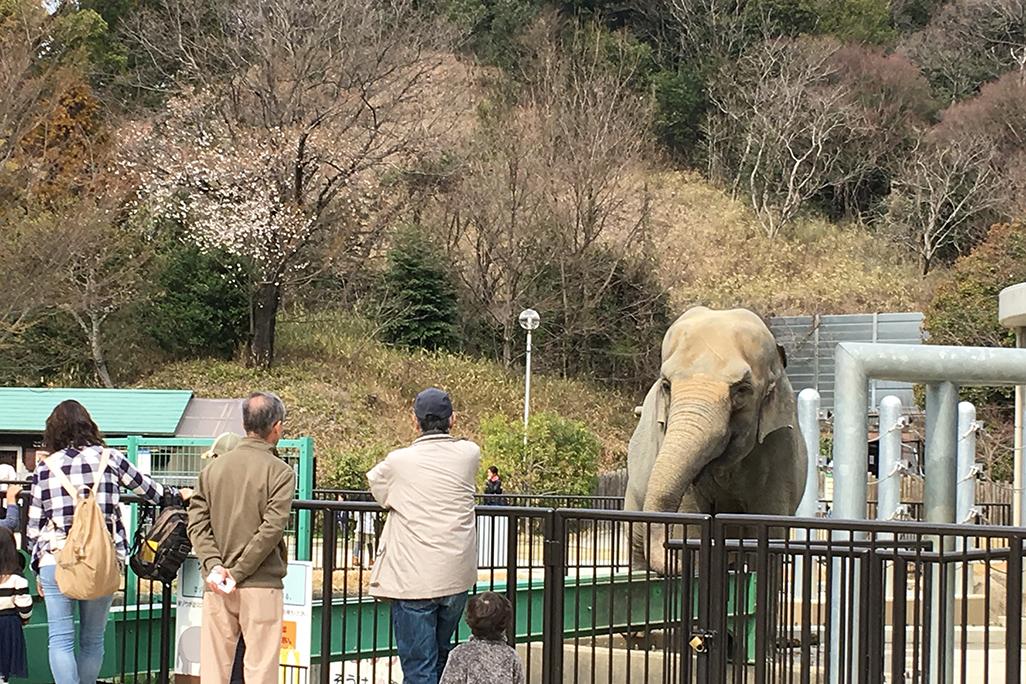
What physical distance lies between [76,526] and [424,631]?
2068 millimetres

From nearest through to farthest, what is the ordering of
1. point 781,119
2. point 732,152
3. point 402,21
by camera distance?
point 402,21 < point 781,119 < point 732,152

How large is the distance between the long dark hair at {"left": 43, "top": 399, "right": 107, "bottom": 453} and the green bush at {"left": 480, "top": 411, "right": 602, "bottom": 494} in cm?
2349

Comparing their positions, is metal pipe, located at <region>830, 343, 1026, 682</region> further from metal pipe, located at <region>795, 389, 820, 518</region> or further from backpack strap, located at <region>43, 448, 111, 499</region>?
metal pipe, located at <region>795, 389, 820, 518</region>

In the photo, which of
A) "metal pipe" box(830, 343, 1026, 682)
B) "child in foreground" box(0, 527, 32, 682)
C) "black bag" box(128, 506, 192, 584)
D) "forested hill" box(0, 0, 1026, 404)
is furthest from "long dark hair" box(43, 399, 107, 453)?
"forested hill" box(0, 0, 1026, 404)

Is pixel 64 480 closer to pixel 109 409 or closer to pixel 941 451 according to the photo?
pixel 941 451

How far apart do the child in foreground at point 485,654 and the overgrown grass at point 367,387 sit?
27829 mm

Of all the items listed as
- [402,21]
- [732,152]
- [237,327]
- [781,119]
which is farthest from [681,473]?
[732,152]

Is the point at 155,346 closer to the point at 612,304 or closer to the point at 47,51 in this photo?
the point at 47,51

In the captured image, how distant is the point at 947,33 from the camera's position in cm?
6347

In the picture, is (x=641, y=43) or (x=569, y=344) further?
(x=641, y=43)

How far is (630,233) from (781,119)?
12.1 m

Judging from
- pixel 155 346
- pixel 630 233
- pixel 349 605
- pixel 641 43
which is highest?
pixel 641 43

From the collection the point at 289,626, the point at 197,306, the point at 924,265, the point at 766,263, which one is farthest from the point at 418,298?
the point at 289,626

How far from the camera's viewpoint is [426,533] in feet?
25.9
